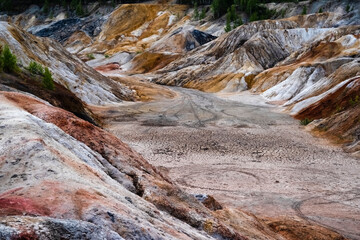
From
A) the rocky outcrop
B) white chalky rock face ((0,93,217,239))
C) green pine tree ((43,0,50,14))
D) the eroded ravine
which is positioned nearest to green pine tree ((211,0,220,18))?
green pine tree ((43,0,50,14))

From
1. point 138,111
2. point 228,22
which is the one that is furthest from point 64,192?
point 228,22

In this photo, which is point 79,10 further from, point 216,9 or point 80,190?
point 80,190

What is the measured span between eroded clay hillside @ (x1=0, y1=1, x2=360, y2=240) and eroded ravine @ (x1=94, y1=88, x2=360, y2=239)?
2.60 ft

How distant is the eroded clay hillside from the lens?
413cm

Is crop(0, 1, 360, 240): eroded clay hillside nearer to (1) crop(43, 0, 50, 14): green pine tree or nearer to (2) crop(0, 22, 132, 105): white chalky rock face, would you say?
(2) crop(0, 22, 132, 105): white chalky rock face

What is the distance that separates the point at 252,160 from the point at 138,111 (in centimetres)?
1273

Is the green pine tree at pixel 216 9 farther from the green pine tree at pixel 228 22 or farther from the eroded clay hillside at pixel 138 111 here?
the green pine tree at pixel 228 22

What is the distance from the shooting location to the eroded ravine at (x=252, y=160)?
10.9m

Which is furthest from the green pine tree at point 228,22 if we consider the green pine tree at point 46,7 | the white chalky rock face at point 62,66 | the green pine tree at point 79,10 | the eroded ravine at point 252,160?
the green pine tree at point 46,7

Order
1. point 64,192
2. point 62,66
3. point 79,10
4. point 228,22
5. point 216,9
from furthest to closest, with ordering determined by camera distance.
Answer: point 79,10
point 216,9
point 228,22
point 62,66
point 64,192

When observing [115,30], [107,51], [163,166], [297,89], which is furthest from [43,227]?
[115,30]

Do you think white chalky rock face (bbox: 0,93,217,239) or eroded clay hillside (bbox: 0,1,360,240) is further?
eroded clay hillside (bbox: 0,1,360,240)

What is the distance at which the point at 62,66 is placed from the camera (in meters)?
29.1

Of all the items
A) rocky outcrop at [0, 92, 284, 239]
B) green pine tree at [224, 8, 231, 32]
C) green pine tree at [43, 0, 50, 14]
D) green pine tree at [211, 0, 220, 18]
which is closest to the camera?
rocky outcrop at [0, 92, 284, 239]
